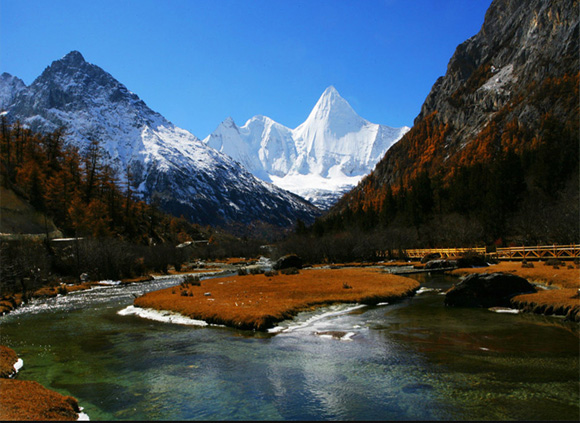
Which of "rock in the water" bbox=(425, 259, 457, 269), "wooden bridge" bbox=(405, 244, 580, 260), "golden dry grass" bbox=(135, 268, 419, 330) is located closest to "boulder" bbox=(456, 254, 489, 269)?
"rock in the water" bbox=(425, 259, 457, 269)

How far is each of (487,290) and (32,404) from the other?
33.5 m

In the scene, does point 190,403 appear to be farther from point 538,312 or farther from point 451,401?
point 538,312

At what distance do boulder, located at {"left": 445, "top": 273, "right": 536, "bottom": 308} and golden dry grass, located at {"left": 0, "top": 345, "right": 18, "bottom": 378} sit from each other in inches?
1256

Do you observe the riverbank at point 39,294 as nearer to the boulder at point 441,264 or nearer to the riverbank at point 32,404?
the riverbank at point 32,404

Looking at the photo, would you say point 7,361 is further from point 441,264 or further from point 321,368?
point 441,264

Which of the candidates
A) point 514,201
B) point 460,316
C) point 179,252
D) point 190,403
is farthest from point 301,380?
point 179,252

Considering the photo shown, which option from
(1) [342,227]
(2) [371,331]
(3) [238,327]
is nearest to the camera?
(2) [371,331]

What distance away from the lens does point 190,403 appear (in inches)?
571

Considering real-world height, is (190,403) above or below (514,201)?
below

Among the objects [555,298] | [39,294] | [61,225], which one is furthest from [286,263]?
[555,298]

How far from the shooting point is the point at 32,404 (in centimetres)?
1290

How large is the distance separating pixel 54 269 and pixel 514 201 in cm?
10581

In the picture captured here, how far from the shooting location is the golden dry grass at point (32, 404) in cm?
1193

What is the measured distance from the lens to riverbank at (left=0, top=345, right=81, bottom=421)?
11945 millimetres
